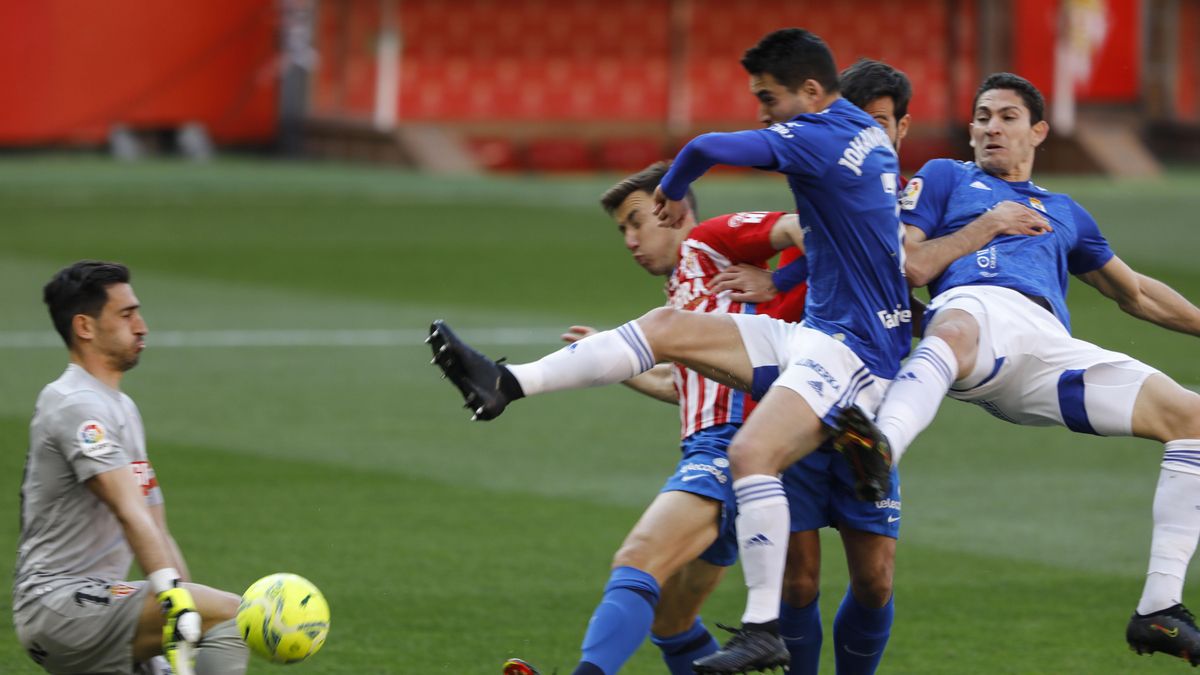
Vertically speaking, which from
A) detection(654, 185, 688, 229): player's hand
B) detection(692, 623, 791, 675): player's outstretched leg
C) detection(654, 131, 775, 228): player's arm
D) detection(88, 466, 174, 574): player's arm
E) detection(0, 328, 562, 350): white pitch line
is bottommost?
detection(0, 328, 562, 350): white pitch line

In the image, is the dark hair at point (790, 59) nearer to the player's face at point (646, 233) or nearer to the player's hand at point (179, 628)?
the player's face at point (646, 233)

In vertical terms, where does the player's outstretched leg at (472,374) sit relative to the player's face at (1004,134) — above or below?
below

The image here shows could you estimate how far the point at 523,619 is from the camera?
841cm

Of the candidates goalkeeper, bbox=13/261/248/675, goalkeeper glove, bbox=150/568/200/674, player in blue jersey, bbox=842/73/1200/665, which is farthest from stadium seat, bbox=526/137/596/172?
goalkeeper glove, bbox=150/568/200/674

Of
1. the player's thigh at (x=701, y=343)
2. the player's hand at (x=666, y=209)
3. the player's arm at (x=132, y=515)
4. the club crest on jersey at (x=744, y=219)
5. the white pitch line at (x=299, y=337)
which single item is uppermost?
the player's hand at (x=666, y=209)

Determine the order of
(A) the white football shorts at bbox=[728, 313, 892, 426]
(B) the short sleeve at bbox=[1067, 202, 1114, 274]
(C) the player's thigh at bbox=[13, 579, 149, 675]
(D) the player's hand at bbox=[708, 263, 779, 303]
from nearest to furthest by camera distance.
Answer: (C) the player's thigh at bbox=[13, 579, 149, 675] → (A) the white football shorts at bbox=[728, 313, 892, 426] → (D) the player's hand at bbox=[708, 263, 779, 303] → (B) the short sleeve at bbox=[1067, 202, 1114, 274]

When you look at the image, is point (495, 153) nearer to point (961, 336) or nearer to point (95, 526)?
point (961, 336)

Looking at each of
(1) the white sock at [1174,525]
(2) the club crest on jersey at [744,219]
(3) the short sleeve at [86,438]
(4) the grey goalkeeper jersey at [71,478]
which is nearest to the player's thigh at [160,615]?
(4) the grey goalkeeper jersey at [71,478]

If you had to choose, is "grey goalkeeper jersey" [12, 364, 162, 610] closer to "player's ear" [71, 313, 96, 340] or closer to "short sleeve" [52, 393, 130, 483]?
"short sleeve" [52, 393, 130, 483]

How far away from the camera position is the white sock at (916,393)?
21.4 feet

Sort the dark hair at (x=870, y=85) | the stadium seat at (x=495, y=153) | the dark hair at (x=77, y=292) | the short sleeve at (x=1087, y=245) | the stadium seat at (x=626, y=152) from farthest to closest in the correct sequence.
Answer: the stadium seat at (x=626, y=152)
the stadium seat at (x=495, y=153)
the short sleeve at (x=1087, y=245)
the dark hair at (x=870, y=85)
the dark hair at (x=77, y=292)

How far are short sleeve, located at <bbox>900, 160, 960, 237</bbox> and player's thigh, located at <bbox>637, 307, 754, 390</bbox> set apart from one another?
3.65 feet

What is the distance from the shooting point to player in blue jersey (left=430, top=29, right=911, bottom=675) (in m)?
6.29

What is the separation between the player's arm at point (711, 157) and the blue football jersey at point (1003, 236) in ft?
4.27
